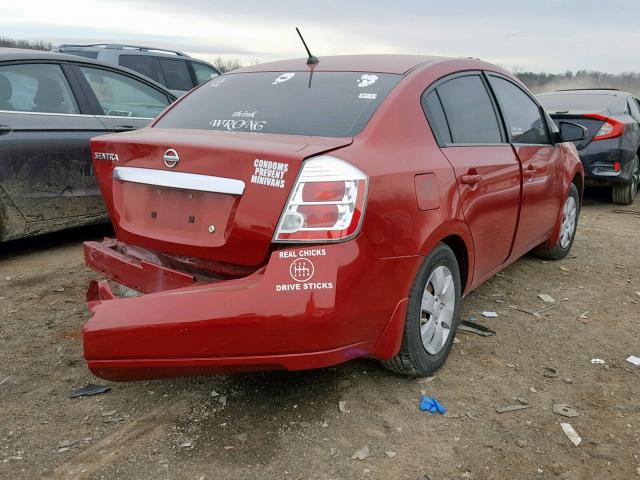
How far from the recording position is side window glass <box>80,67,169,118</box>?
17.8 ft

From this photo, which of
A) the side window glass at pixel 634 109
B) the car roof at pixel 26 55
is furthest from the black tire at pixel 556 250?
the car roof at pixel 26 55

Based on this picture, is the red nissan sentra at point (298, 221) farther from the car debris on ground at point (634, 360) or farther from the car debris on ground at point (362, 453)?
the car debris on ground at point (634, 360)

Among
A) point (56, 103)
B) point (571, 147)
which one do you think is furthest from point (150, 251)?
point (571, 147)

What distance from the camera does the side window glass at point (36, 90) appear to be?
4746mm

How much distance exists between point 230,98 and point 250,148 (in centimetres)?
87

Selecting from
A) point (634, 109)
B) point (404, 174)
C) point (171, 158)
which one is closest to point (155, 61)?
point (634, 109)

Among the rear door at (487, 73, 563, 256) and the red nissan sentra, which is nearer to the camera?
the red nissan sentra

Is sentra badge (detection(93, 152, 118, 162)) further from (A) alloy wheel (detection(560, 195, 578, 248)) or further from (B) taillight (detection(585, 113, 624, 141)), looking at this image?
(B) taillight (detection(585, 113, 624, 141))

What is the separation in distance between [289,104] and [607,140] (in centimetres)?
592

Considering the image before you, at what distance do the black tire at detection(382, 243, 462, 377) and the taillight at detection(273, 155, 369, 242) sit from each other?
0.57 meters

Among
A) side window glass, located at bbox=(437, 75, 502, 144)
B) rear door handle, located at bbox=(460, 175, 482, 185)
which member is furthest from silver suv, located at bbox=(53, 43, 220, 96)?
rear door handle, located at bbox=(460, 175, 482, 185)

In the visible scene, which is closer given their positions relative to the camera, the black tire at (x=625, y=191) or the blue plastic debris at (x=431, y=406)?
the blue plastic debris at (x=431, y=406)

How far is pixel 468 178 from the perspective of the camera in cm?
322

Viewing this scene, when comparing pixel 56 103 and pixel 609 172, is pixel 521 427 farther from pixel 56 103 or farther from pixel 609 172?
pixel 609 172
